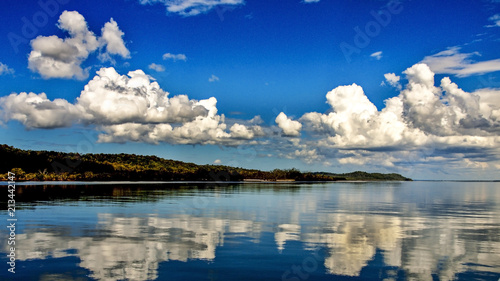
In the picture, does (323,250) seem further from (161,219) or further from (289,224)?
(161,219)

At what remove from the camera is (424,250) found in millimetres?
30719

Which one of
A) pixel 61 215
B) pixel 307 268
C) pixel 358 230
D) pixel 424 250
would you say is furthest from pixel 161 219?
pixel 424 250

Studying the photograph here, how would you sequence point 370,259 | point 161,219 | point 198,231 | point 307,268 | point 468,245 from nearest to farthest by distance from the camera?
point 307,268, point 370,259, point 468,245, point 198,231, point 161,219

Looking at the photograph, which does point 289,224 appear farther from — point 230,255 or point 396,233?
point 230,255

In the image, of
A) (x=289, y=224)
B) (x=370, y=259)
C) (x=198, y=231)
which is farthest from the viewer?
(x=289, y=224)

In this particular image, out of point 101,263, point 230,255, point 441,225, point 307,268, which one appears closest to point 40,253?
point 101,263

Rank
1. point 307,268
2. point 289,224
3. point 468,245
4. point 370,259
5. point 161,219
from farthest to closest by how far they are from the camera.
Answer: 1. point 161,219
2. point 289,224
3. point 468,245
4. point 370,259
5. point 307,268

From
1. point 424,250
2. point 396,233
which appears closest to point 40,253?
point 424,250

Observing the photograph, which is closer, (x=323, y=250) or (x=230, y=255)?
(x=230, y=255)

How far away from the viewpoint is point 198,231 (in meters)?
38.4

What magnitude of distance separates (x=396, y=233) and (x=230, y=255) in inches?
768

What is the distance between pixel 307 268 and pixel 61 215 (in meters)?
38.3

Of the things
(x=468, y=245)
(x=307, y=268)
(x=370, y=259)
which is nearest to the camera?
(x=307, y=268)

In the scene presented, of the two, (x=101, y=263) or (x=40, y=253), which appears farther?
(x=40, y=253)
